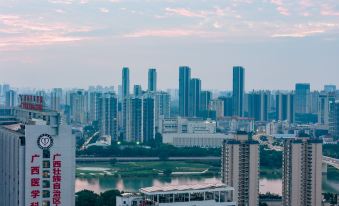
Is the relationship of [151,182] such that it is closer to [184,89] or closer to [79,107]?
[79,107]

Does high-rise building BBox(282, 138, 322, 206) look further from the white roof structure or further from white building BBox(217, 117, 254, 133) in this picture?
white building BBox(217, 117, 254, 133)

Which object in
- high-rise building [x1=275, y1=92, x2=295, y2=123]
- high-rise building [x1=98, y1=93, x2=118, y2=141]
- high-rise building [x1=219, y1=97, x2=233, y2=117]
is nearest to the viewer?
high-rise building [x1=98, y1=93, x2=118, y2=141]

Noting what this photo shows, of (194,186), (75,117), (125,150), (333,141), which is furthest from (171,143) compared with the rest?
(194,186)

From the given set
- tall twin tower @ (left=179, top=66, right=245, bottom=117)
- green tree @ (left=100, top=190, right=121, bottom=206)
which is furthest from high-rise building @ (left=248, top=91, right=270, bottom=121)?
green tree @ (left=100, top=190, right=121, bottom=206)

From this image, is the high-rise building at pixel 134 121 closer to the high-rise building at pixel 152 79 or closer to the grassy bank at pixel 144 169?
the grassy bank at pixel 144 169

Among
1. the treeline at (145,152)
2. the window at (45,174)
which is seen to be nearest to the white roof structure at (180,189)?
the window at (45,174)

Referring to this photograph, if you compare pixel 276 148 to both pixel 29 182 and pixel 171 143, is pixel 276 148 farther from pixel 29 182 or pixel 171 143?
pixel 29 182
